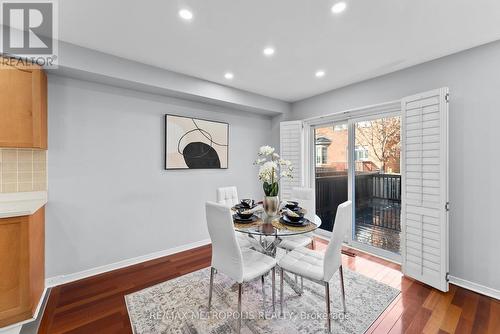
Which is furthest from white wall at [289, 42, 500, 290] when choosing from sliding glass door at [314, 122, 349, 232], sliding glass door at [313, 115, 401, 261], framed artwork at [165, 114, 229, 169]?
framed artwork at [165, 114, 229, 169]

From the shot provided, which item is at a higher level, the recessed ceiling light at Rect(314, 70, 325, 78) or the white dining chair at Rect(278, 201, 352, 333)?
the recessed ceiling light at Rect(314, 70, 325, 78)

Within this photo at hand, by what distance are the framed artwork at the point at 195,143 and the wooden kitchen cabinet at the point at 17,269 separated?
64.0 inches

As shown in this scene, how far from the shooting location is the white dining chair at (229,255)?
68.4 inches

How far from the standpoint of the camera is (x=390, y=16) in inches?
71.6

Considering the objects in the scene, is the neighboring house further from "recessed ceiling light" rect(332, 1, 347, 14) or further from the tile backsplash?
the tile backsplash

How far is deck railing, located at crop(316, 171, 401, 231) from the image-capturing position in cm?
320

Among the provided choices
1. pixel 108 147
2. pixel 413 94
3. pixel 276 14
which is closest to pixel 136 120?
pixel 108 147

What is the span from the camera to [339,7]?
171 centimetres

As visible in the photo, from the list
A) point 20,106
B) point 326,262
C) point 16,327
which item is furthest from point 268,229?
point 20,106

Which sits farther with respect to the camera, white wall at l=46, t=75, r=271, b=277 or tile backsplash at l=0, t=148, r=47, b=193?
white wall at l=46, t=75, r=271, b=277

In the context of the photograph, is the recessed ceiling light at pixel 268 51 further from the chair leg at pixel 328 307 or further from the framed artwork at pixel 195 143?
the chair leg at pixel 328 307

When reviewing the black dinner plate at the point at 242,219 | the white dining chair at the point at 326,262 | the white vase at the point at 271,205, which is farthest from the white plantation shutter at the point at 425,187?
the black dinner plate at the point at 242,219

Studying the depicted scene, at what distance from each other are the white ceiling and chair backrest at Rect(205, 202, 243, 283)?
1.63m

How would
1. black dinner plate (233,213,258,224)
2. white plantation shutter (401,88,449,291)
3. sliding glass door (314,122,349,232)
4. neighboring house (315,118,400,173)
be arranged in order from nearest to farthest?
black dinner plate (233,213,258,224) → white plantation shutter (401,88,449,291) → neighboring house (315,118,400,173) → sliding glass door (314,122,349,232)
